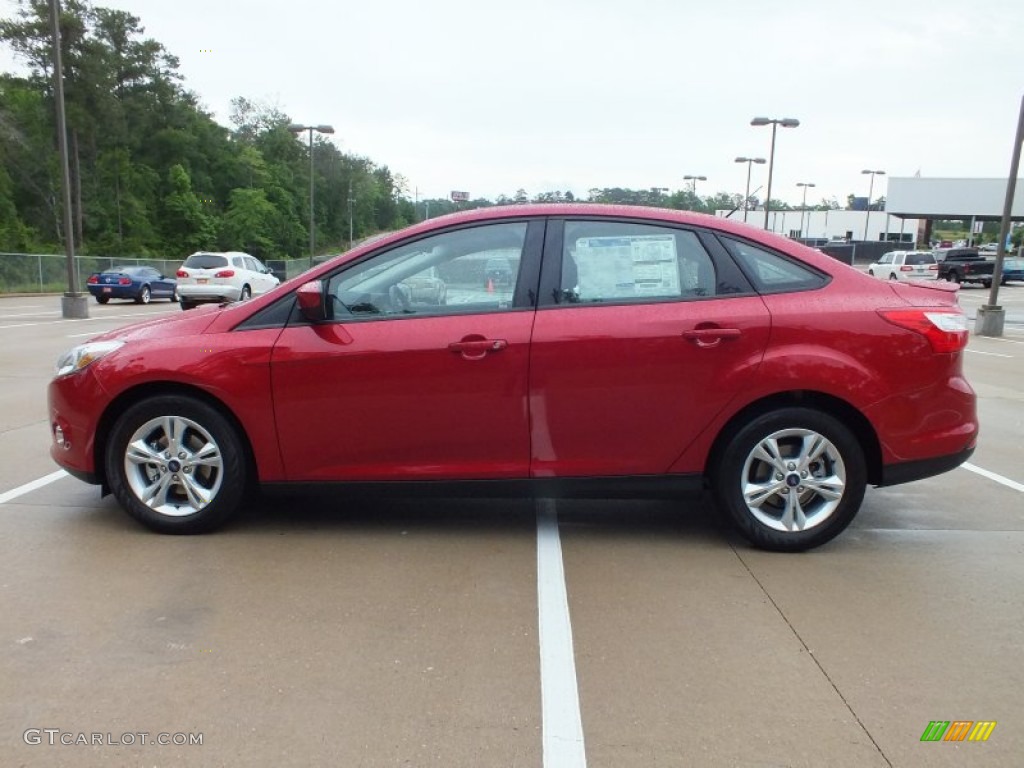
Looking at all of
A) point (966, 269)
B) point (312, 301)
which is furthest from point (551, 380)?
point (966, 269)

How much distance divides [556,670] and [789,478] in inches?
69.6

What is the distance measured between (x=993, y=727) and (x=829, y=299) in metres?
2.13

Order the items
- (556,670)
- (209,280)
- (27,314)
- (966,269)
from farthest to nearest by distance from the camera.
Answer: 1. (966,269)
2. (209,280)
3. (27,314)
4. (556,670)

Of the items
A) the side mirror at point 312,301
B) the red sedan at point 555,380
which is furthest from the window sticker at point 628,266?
the side mirror at point 312,301

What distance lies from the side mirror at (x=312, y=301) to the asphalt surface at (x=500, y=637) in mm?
1222

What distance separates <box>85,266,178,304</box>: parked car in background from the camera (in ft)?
88.5

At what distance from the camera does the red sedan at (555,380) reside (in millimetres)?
4047

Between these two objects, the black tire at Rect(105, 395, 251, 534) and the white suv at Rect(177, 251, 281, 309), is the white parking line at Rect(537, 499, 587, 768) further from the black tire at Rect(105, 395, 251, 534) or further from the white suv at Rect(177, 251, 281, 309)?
the white suv at Rect(177, 251, 281, 309)

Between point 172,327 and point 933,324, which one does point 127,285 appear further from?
point 933,324

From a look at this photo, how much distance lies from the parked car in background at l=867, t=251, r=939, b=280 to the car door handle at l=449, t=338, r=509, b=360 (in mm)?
34512

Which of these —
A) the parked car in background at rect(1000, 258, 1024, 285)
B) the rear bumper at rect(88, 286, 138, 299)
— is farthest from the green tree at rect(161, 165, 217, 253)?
the parked car in background at rect(1000, 258, 1024, 285)

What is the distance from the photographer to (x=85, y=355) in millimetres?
4305

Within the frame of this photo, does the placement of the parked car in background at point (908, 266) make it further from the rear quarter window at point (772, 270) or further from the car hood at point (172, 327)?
the car hood at point (172, 327)

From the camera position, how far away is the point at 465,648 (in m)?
3.19
